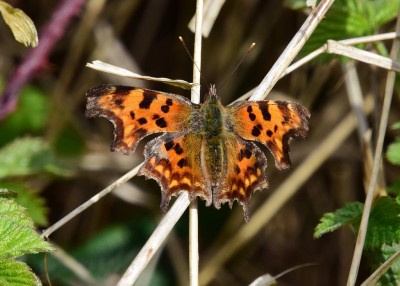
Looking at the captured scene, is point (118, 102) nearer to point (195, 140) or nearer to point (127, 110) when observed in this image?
point (127, 110)

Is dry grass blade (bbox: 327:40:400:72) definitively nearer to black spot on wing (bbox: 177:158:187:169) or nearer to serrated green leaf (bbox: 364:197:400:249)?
serrated green leaf (bbox: 364:197:400:249)

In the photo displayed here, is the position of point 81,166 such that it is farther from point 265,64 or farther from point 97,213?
point 265,64

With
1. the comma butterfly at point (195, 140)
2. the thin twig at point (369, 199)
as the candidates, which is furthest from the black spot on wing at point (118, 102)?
the thin twig at point (369, 199)

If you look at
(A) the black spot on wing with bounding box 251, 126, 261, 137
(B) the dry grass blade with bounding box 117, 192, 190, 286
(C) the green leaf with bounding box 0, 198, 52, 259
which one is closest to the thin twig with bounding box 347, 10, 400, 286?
(A) the black spot on wing with bounding box 251, 126, 261, 137

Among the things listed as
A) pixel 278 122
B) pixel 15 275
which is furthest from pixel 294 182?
pixel 15 275

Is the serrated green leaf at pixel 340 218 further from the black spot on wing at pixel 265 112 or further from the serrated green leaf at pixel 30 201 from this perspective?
the serrated green leaf at pixel 30 201

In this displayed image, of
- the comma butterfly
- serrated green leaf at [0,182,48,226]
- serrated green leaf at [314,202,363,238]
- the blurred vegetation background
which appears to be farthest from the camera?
the blurred vegetation background
